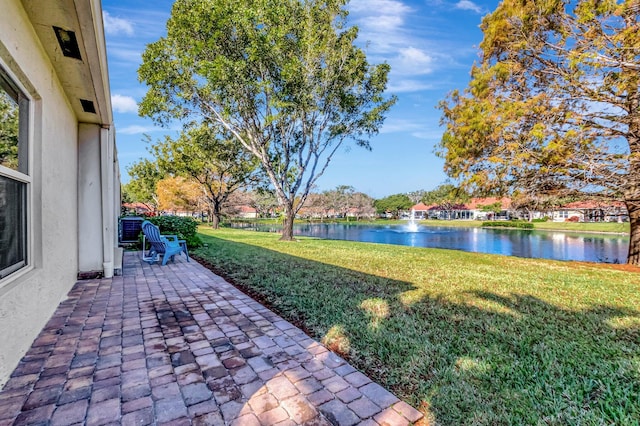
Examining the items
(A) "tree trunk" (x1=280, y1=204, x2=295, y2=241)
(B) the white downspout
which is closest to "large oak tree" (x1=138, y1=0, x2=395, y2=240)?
(A) "tree trunk" (x1=280, y1=204, x2=295, y2=241)

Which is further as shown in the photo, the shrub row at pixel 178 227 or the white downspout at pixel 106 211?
the shrub row at pixel 178 227

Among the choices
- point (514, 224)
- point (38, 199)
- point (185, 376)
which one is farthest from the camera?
point (514, 224)

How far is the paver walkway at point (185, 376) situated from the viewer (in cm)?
163

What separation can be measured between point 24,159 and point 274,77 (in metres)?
9.90

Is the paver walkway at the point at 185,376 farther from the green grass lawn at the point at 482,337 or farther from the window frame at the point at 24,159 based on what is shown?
the window frame at the point at 24,159

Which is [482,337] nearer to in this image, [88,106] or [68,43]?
[68,43]

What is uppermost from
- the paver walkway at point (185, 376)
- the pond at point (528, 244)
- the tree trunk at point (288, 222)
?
the tree trunk at point (288, 222)

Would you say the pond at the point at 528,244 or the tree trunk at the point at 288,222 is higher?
the tree trunk at the point at 288,222

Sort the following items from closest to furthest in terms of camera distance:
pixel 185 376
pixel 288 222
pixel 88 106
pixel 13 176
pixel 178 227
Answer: pixel 185 376, pixel 13 176, pixel 88 106, pixel 178 227, pixel 288 222

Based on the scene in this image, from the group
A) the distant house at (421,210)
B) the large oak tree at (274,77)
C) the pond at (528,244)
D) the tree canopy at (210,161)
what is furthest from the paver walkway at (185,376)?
the distant house at (421,210)

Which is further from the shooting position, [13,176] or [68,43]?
[68,43]

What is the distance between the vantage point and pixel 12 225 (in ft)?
7.13

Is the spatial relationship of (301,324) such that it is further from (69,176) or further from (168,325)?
(69,176)

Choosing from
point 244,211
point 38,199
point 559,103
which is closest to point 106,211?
point 38,199
